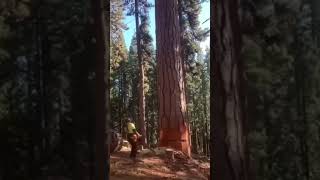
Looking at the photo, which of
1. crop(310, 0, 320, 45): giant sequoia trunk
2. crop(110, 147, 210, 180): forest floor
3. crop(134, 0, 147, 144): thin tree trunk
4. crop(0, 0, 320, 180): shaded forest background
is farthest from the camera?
crop(134, 0, 147, 144): thin tree trunk

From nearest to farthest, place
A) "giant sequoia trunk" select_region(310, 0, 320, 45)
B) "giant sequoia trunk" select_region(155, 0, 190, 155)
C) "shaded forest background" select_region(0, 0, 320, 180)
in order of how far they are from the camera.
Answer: "shaded forest background" select_region(0, 0, 320, 180)
"giant sequoia trunk" select_region(310, 0, 320, 45)
"giant sequoia trunk" select_region(155, 0, 190, 155)

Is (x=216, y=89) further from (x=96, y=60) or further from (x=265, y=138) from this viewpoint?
(x=96, y=60)

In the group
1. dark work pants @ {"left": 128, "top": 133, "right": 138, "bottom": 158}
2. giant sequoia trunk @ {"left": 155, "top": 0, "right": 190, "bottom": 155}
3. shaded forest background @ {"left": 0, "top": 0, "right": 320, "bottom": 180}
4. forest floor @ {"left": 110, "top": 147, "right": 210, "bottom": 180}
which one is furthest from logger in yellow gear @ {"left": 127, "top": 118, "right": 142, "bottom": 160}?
shaded forest background @ {"left": 0, "top": 0, "right": 320, "bottom": 180}

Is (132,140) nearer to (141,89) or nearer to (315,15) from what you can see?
(315,15)

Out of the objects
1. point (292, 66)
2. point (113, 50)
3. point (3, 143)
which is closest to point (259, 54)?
point (292, 66)

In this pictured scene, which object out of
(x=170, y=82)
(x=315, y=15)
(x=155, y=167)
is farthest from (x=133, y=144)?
(x=315, y=15)

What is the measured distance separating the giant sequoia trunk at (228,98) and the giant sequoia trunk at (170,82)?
42.1 feet

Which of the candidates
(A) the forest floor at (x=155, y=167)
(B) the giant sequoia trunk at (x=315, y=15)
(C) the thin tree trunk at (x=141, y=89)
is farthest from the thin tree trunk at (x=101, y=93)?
(C) the thin tree trunk at (x=141, y=89)

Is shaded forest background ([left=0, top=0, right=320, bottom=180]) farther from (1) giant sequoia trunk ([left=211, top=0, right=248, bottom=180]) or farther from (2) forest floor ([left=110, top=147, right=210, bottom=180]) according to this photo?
(2) forest floor ([left=110, top=147, right=210, bottom=180])

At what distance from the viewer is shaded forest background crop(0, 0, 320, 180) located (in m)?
2.45

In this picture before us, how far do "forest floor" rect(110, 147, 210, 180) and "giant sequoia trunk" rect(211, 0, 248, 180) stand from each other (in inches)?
336

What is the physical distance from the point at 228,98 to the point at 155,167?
10.4 metres

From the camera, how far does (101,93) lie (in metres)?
2.57

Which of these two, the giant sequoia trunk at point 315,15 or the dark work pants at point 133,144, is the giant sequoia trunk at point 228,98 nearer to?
the giant sequoia trunk at point 315,15
